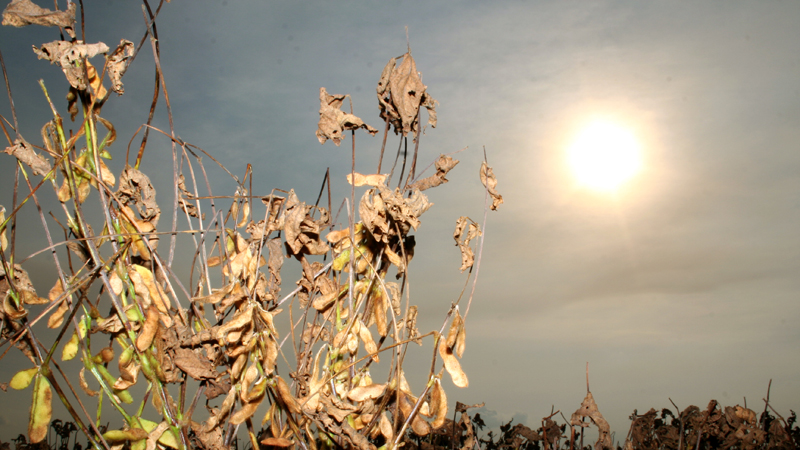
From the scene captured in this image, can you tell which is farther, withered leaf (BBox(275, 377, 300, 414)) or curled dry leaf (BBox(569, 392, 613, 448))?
curled dry leaf (BBox(569, 392, 613, 448))

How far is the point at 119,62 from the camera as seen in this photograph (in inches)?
52.4

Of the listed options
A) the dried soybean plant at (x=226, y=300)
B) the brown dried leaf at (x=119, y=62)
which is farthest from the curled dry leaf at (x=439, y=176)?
the brown dried leaf at (x=119, y=62)

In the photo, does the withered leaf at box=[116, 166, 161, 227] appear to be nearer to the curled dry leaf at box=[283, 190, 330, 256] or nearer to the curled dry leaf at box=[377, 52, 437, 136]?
the curled dry leaf at box=[283, 190, 330, 256]

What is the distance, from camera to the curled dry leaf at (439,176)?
1379mm

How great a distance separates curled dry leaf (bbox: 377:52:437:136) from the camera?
1377mm

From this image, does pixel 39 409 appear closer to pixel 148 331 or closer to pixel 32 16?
pixel 148 331

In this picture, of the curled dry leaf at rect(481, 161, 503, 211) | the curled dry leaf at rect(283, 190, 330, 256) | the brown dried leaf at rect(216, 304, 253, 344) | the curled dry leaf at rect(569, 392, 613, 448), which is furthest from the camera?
the curled dry leaf at rect(569, 392, 613, 448)

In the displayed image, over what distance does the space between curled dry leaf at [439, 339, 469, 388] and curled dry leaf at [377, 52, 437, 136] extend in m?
0.59

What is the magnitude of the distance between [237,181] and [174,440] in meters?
0.75

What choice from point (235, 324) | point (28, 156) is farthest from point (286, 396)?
point (28, 156)

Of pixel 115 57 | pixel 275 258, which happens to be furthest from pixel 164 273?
pixel 115 57

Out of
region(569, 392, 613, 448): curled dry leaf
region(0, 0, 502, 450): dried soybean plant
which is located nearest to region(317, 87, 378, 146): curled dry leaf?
region(0, 0, 502, 450): dried soybean plant

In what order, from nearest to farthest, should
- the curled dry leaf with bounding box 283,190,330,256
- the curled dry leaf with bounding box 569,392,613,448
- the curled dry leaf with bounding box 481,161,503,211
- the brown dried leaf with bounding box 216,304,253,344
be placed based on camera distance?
the brown dried leaf with bounding box 216,304,253,344
the curled dry leaf with bounding box 283,190,330,256
the curled dry leaf with bounding box 481,161,503,211
the curled dry leaf with bounding box 569,392,613,448

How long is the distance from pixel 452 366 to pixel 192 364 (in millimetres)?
660
